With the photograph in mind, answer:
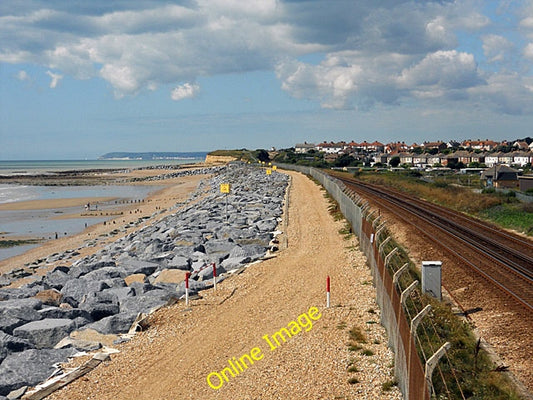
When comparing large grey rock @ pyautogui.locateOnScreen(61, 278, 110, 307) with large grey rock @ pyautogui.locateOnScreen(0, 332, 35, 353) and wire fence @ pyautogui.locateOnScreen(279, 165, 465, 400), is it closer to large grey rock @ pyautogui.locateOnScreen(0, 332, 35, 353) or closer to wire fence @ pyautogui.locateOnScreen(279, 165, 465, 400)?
large grey rock @ pyautogui.locateOnScreen(0, 332, 35, 353)

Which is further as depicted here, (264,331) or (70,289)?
(70,289)

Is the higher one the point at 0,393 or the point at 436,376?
the point at 436,376

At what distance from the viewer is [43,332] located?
1324 centimetres

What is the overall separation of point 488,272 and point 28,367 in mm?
14120

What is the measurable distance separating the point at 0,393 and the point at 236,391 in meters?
4.14

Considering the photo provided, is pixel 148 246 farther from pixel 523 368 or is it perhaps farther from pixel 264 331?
pixel 523 368

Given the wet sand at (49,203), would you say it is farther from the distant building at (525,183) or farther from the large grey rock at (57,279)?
the distant building at (525,183)

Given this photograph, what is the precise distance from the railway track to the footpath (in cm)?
405

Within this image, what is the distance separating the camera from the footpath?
10.2m

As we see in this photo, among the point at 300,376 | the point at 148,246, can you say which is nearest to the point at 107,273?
the point at 148,246

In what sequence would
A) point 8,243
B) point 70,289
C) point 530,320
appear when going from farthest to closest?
1. point 8,243
2. point 70,289
3. point 530,320

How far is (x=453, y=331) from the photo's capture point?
11.7 meters

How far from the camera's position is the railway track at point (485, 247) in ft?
56.5

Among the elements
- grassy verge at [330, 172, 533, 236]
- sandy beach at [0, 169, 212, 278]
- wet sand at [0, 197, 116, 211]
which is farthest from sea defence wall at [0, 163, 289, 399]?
wet sand at [0, 197, 116, 211]
